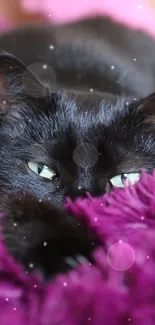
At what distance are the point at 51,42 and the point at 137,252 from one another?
2.18ft

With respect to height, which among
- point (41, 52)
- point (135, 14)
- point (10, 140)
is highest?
point (135, 14)

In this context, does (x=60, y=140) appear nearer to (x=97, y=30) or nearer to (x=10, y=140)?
(x=10, y=140)

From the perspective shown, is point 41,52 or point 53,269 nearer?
point 53,269

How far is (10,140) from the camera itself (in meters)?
0.69

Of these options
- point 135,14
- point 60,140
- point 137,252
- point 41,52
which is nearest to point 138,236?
point 137,252

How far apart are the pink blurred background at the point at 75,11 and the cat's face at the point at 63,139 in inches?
16.7

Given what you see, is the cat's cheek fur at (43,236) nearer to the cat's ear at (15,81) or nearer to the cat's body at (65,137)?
the cat's body at (65,137)

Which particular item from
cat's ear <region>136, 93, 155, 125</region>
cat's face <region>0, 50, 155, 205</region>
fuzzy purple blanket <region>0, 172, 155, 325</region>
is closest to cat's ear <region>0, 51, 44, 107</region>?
cat's face <region>0, 50, 155, 205</region>

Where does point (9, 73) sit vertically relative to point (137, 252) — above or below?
above

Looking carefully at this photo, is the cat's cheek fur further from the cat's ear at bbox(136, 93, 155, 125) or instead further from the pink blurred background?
the pink blurred background

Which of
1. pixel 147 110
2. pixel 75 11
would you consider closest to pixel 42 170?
pixel 147 110

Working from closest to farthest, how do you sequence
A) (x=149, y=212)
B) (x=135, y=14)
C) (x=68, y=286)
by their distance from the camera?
(x=68, y=286), (x=149, y=212), (x=135, y=14)

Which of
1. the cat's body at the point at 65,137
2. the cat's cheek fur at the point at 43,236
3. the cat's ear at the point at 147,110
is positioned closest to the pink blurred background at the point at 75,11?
the cat's body at the point at 65,137

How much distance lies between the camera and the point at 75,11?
109 cm
